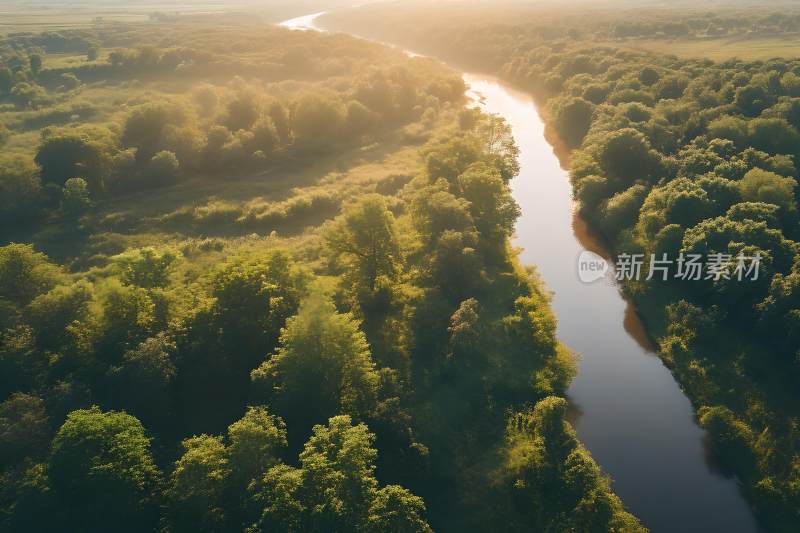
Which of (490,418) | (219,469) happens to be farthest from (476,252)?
(219,469)

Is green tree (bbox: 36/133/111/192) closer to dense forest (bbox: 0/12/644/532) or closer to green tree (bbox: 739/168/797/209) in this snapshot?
dense forest (bbox: 0/12/644/532)

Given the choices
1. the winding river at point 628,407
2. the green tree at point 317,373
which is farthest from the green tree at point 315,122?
the green tree at point 317,373

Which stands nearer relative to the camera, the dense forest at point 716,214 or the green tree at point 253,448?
the green tree at point 253,448

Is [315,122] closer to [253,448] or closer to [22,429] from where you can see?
[22,429]

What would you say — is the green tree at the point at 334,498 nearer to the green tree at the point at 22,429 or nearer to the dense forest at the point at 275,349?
the dense forest at the point at 275,349

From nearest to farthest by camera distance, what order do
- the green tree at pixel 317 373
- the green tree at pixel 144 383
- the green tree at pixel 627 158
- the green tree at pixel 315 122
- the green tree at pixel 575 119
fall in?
the green tree at pixel 317 373, the green tree at pixel 144 383, the green tree at pixel 627 158, the green tree at pixel 315 122, the green tree at pixel 575 119

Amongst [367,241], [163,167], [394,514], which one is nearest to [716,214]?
[367,241]
